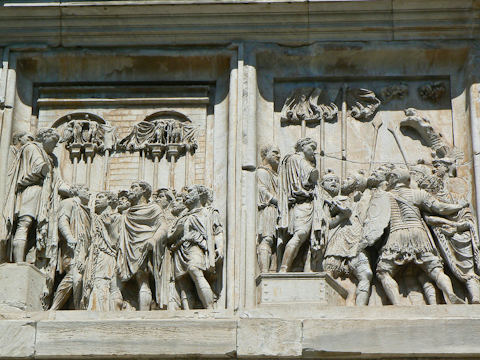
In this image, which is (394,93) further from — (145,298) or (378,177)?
(145,298)

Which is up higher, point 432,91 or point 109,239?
point 432,91

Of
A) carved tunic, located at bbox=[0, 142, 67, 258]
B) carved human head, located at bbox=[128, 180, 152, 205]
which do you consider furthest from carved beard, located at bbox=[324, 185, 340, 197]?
carved tunic, located at bbox=[0, 142, 67, 258]

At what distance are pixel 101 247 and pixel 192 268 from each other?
983 mm

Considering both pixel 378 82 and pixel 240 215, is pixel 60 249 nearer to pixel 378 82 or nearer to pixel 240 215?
pixel 240 215

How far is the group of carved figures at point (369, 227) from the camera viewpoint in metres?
10.5

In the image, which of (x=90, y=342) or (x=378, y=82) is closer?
(x=90, y=342)

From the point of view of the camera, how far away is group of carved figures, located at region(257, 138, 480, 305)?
34.6ft

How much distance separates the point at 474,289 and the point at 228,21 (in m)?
3.75

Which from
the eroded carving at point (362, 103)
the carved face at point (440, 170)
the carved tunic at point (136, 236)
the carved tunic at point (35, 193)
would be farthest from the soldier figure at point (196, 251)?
the carved face at point (440, 170)

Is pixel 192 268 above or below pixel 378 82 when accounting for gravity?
below

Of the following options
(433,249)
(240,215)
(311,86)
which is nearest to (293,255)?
(240,215)

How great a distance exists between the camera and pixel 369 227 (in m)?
10.7

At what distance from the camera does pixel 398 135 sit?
452 inches

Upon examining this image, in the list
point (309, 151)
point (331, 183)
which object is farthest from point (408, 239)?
point (309, 151)
